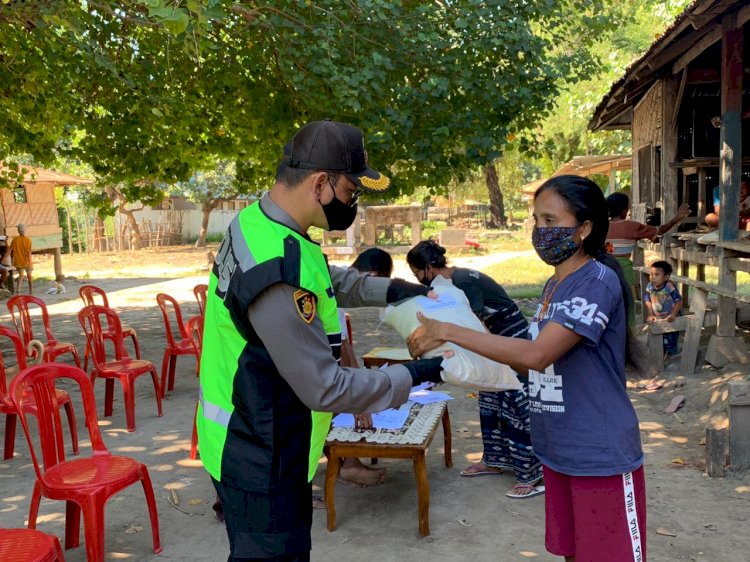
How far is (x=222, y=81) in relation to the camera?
8.52m

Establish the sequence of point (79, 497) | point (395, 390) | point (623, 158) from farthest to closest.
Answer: point (623, 158), point (79, 497), point (395, 390)

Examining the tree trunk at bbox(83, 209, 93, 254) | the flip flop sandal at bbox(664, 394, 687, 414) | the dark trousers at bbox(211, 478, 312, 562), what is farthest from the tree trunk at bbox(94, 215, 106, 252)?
the dark trousers at bbox(211, 478, 312, 562)

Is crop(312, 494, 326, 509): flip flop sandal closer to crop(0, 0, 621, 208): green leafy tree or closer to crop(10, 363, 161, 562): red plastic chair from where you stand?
crop(10, 363, 161, 562): red plastic chair

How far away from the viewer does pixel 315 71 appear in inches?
255

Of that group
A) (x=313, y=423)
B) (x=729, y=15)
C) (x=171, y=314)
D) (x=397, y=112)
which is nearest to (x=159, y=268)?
(x=171, y=314)

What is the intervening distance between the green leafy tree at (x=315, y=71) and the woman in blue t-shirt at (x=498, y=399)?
258 cm

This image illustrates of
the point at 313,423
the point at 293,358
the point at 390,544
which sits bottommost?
the point at 390,544

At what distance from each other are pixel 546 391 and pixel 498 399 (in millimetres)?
2278

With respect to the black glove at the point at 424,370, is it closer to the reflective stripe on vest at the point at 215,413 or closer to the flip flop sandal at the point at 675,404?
the reflective stripe on vest at the point at 215,413

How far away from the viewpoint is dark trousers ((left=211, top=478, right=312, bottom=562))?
76.5 inches

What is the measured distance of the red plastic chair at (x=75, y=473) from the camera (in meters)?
3.26

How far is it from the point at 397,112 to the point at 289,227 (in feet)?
16.1

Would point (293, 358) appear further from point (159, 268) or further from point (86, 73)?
point (159, 268)

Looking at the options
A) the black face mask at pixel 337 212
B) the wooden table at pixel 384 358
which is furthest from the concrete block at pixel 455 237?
the black face mask at pixel 337 212
